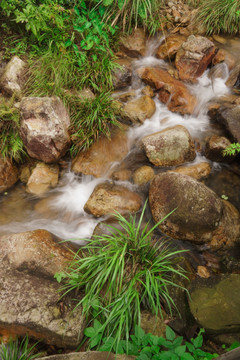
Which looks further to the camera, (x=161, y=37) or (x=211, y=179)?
(x=161, y=37)

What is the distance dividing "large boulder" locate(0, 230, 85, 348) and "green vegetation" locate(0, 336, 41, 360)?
3.4 inches

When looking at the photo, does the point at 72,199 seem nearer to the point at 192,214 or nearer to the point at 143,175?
the point at 143,175

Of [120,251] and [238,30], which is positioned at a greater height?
[238,30]

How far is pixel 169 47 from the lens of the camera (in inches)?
232

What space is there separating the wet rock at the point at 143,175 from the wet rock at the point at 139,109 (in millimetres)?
1200

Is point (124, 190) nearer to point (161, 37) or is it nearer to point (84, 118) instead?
point (84, 118)

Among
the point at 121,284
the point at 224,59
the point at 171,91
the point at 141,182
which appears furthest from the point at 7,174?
the point at 224,59

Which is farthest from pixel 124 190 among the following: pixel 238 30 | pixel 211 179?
pixel 238 30

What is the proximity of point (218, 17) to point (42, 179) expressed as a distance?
5910mm

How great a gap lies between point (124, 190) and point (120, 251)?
1.73m

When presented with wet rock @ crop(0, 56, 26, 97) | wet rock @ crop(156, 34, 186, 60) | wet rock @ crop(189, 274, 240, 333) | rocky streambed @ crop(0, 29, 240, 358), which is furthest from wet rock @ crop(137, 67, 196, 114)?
wet rock @ crop(189, 274, 240, 333)

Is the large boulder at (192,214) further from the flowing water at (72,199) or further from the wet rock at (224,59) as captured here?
the wet rock at (224,59)

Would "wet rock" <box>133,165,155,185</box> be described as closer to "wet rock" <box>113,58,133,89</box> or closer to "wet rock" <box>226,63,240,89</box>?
"wet rock" <box>113,58,133,89</box>

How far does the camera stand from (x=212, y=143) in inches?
175
